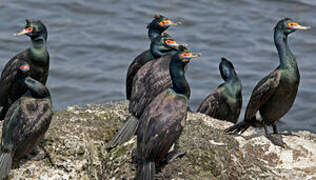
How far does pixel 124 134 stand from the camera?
621 cm

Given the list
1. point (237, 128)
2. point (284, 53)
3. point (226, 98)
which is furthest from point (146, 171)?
point (226, 98)

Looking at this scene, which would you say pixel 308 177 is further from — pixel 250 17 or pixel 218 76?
pixel 250 17

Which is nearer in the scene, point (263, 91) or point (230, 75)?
point (263, 91)

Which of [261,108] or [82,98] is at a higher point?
[261,108]

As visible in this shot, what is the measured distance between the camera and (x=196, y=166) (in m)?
5.92

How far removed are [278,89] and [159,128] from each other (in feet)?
5.78

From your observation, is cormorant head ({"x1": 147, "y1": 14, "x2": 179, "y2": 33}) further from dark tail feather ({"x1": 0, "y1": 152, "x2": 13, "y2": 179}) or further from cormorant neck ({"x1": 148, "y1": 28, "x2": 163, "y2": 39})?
dark tail feather ({"x1": 0, "y1": 152, "x2": 13, "y2": 179})

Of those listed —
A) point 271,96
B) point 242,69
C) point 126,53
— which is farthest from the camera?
point 126,53

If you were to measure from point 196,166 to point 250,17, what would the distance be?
988 cm

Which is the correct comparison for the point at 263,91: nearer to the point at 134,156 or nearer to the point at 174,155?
the point at 174,155

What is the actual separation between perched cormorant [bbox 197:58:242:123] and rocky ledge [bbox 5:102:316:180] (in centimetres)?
248

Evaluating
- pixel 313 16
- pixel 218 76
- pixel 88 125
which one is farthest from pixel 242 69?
pixel 88 125

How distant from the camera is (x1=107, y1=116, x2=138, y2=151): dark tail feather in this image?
6.18 metres

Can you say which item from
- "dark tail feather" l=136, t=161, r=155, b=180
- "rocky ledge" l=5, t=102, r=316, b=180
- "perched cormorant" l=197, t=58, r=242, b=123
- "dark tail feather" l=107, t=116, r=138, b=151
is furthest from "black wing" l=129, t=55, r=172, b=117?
"perched cormorant" l=197, t=58, r=242, b=123
